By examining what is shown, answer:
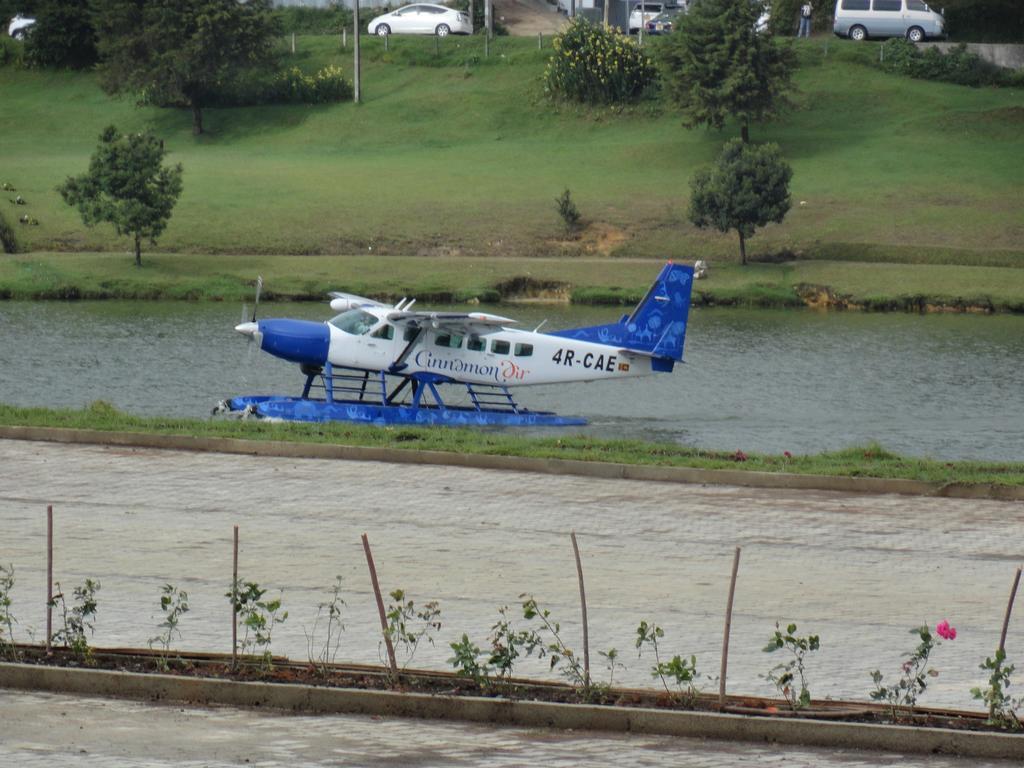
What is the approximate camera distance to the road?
14977 mm

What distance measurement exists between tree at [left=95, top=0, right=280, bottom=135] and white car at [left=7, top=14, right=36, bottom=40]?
508 inches

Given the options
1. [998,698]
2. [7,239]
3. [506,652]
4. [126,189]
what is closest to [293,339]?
[506,652]

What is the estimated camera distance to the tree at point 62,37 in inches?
3435

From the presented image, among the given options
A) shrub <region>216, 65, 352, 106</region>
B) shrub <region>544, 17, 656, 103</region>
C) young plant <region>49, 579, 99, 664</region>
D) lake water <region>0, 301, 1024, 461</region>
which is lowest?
lake water <region>0, 301, 1024, 461</region>

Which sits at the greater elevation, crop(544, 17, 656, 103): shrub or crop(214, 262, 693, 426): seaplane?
crop(544, 17, 656, 103): shrub

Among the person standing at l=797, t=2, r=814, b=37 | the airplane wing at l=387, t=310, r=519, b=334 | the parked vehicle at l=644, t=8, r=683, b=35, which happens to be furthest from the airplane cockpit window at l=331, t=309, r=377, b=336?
the parked vehicle at l=644, t=8, r=683, b=35

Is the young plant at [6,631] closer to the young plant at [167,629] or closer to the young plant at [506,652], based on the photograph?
the young plant at [167,629]

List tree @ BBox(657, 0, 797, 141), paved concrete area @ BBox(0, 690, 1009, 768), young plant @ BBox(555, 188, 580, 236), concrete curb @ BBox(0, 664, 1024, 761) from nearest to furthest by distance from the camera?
paved concrete area @ BBox(0, 690, 1009, 768), concrete curb @ BBox(0, 664, 1024, 761), young plant @ BBox(555, 188, 580, 236), tree @ BBox(657, 0, 797, 141)

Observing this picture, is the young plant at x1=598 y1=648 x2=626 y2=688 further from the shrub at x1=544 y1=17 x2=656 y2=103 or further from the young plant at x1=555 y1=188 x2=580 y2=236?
the shrub at x1=544 y1=17 x2=656 y2=103

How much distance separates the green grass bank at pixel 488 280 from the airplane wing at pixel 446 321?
20.3 m

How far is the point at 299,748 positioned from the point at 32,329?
35.6m

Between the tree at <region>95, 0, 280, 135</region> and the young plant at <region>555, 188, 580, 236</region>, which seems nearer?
the young plant at <region>555, 188, 580, 236</region>

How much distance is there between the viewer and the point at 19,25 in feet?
310

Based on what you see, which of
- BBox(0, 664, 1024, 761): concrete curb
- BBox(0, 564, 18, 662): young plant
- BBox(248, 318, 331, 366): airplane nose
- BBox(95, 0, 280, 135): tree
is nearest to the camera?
BBox(0, 664, 1024, 761): concrete curb
